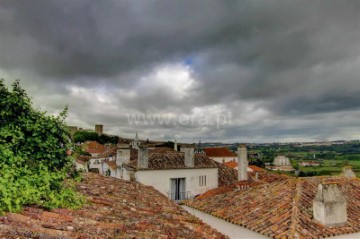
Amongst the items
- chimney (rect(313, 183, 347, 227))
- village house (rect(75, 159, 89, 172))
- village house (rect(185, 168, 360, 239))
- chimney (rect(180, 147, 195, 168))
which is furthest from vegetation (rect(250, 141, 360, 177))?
village house (rect(75, 159, 89, 172))

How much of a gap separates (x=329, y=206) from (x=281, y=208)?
2153mm

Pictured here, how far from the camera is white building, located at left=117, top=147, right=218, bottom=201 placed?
1051 inches

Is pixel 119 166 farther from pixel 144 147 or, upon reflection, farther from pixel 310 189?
pixel 310 189

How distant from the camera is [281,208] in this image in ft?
44.3

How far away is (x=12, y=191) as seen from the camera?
4.45 meters

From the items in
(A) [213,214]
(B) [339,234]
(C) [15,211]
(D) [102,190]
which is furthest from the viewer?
(A) [213,214]

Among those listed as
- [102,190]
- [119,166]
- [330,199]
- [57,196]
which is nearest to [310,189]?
[330,199]

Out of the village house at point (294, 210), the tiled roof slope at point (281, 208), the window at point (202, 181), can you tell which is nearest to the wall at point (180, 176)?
the window at point (202, 181)

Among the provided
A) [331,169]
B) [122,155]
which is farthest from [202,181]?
[331,169]

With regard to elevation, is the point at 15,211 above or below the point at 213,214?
above

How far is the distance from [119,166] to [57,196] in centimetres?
2606

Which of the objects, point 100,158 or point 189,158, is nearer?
point 189,158

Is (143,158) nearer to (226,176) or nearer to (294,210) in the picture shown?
(226,176)

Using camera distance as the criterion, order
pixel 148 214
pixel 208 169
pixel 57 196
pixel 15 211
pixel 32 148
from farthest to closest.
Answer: pixel 208 169
pixel 148 214
pixel 32 148
pixel 57 196
pixel 15 211
